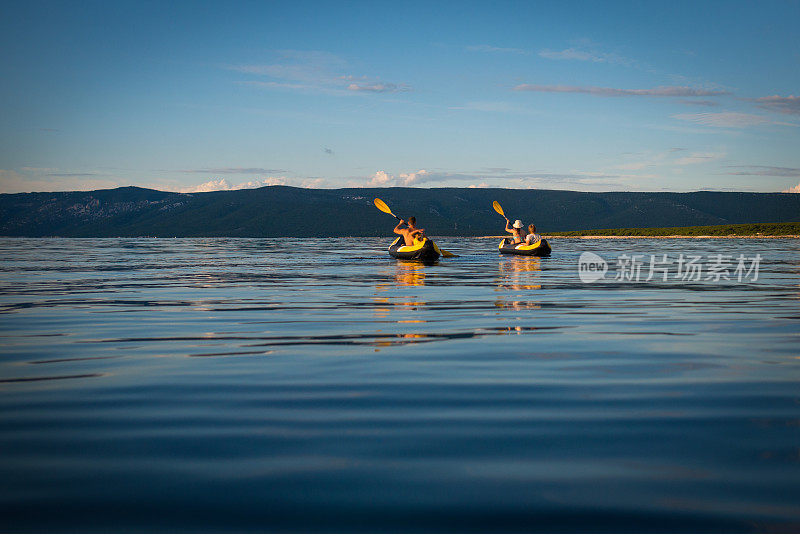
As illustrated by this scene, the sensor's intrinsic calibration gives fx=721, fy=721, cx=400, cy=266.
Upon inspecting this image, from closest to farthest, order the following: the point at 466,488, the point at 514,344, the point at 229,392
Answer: the point at 466,488, the point at 229,392, the point at 514,344

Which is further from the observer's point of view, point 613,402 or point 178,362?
point 178,362

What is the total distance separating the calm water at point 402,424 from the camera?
3.39 metres

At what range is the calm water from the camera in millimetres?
3389

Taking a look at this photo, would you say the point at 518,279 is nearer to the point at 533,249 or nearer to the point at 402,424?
the point at 533,249

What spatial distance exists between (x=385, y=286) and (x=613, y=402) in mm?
13221

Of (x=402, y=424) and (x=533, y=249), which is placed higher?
(x=533, y=249)

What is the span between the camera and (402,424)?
4.96 meters

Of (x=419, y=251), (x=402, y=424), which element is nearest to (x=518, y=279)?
(x=419, y=251)

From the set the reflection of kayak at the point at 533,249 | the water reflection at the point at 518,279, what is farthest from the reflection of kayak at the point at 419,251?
the reflection of kayak at the point at 533,249

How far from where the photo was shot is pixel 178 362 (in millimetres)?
7602

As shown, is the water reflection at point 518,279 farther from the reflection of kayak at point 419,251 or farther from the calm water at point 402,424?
the calm water at point 402,424

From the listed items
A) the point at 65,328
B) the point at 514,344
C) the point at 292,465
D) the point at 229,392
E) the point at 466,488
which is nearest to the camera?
the point at 466,488

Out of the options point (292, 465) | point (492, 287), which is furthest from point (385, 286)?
point (292, 465)

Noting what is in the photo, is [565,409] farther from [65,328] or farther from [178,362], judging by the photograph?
[65,328]
